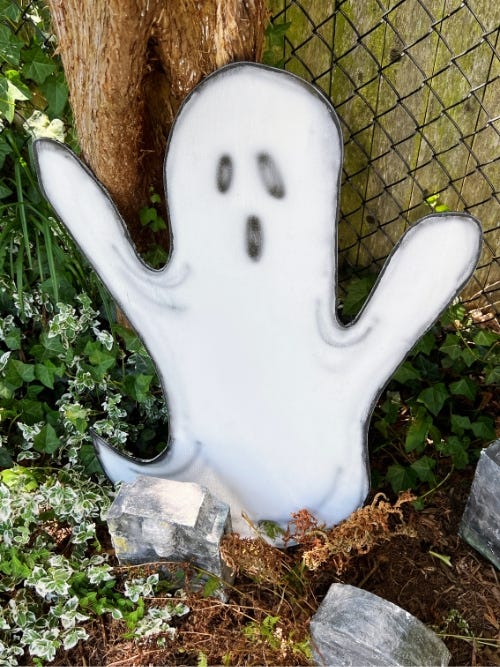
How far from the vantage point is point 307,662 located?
1.64 metres

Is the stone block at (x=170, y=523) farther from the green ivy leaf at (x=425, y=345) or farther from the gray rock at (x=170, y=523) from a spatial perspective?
the green ivy leaf at (x=425, y=345)

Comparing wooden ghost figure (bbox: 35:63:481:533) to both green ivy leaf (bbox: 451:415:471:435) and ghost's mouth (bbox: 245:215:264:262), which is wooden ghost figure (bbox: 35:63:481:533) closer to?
ghost's mouth (bbox: 245:215:264:262)

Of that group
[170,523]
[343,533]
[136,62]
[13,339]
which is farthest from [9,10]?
[343,533]

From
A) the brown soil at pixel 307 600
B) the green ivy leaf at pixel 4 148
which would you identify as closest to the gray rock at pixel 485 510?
the brown soil at pixel 307 600

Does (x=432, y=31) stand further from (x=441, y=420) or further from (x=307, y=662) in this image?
(x=307, y=662)

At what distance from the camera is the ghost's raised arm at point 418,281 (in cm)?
131

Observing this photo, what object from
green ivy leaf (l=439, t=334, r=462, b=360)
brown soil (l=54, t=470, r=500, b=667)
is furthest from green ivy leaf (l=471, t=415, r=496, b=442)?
brown soil (l=54, t=470, r=500, b=667)

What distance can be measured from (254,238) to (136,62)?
1.73 feet

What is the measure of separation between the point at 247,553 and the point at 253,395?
1.39 feet

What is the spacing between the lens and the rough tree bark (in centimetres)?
140

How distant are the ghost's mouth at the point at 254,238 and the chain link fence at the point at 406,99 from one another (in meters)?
0.70

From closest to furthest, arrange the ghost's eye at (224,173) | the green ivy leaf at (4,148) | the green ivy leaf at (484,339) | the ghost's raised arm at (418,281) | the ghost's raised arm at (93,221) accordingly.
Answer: the ghost's raised arm at (418,281) → the ghost's eye at (224,173) → the ghost's raised arm at (93,221) → the green ivy leaf at (4,148) → the green ivy leaf at (484,339)

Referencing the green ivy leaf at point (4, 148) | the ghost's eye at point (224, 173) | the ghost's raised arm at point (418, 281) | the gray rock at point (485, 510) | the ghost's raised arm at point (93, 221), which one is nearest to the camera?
the ghost's raised arm at point (418, 281)

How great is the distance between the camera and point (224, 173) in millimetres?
1437
